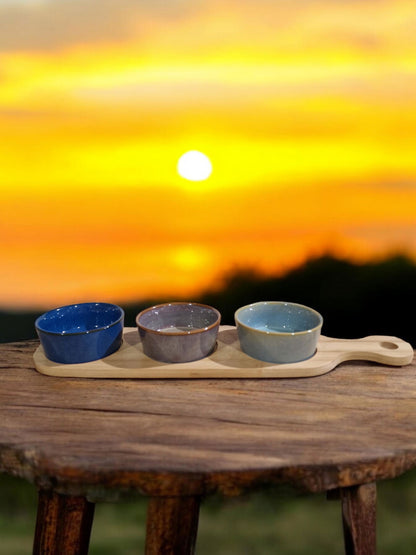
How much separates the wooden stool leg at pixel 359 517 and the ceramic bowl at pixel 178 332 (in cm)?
34

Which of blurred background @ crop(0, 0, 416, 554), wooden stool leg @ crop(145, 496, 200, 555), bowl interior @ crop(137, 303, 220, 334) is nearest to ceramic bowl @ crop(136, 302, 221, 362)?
bowl interior @ crop(137, 303, 220, 334)

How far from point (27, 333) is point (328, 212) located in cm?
114

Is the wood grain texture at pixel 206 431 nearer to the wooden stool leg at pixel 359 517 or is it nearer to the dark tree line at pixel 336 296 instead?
the wooden stool leg at pixel 359 517

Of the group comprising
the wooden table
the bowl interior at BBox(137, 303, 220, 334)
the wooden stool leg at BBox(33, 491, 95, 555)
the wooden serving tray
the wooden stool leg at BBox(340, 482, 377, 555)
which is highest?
the bowl interior at BBox(137, 303, 220, 334)

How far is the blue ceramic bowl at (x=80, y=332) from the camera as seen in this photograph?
41.0 inches

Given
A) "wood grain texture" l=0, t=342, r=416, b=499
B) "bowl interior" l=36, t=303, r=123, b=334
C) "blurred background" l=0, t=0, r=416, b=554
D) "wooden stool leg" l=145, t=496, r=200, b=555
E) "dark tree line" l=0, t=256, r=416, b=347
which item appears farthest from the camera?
"dark tree line" l=0, t=256, r=416, b=347

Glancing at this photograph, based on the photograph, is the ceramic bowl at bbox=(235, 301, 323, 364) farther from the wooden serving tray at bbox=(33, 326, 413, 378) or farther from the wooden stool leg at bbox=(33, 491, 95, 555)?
the wooden stool leg at bbox=(33, 491, 95, 555)

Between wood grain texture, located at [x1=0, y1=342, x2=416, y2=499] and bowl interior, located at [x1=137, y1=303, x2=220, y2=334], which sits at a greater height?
bowl interior, located at [x1=137, y1=303, x2=220, y2=334]

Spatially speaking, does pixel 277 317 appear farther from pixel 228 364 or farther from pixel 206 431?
pixel 206 431

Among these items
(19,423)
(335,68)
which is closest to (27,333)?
(19,423)

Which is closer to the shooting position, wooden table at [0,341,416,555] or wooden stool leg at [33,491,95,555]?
wooden table at [0,341,416,555]

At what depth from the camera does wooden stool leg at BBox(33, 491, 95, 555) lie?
97cm

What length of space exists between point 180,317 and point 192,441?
1.18 feet

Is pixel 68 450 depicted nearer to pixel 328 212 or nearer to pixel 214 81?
pixel 214 81
